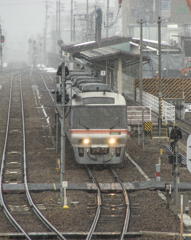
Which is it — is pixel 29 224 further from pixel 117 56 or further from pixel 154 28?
pixel 154 28

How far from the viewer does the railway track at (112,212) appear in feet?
36.6

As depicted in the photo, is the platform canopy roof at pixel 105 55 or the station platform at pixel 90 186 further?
the platform canopy roof at pixel 105 55

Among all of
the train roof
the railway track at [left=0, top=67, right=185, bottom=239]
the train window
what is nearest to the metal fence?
the railway track at [left=0, top=67, right=185, bottom=239]

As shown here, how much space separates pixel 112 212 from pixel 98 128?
5.02m

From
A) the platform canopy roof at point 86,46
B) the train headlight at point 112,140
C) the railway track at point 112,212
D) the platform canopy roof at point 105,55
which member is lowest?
the railway track at point 112,212

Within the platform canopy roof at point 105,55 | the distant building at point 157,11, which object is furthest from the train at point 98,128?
the distant building at point 157,11

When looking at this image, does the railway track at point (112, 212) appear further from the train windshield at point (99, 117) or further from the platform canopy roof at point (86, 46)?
the platform canopy roof at point (86, 46)

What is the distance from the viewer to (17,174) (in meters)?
16.7

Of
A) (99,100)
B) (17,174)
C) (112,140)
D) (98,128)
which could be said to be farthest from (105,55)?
(17,174)

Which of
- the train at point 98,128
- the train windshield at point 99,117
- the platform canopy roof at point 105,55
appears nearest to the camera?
the train at point 98,128

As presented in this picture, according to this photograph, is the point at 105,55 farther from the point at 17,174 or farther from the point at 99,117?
the point at 17,174

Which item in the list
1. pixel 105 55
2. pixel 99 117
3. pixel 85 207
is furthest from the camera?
pixel 105 55

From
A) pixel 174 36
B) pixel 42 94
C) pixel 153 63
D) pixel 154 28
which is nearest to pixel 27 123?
pixel 42 94

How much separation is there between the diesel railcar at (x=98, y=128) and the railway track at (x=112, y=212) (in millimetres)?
2096
